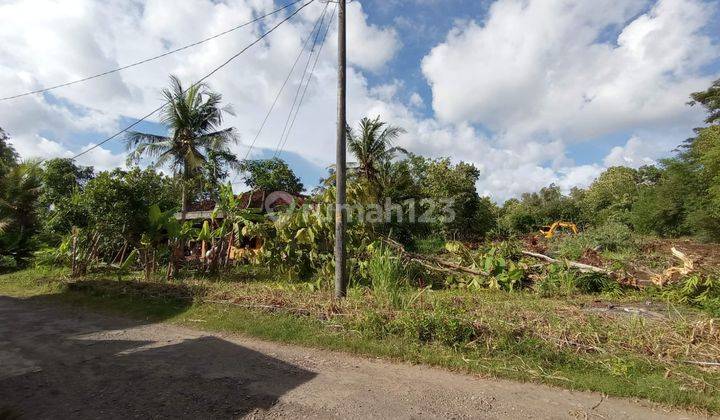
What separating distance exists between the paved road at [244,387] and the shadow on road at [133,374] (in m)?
0.01

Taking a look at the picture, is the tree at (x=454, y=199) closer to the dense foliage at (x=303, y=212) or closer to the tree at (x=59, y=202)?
the dense foliage at (x=303, y=212)

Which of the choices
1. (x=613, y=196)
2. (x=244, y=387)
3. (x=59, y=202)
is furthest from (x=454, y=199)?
(x=613, y=196)

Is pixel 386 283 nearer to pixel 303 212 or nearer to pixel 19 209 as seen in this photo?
pixel 303 212

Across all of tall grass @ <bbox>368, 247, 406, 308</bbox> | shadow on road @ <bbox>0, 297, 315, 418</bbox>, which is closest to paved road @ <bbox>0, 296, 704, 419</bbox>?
shadow on road @ <bbox>0, 297, 315, 418</bbox>

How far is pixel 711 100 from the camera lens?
27.9 metres

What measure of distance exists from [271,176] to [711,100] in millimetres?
30999

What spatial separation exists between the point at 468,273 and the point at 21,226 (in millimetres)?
19770

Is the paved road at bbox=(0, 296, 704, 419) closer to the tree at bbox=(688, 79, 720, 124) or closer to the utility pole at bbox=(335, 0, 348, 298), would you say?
the utility pole at bbox=(335, 0, 348, 298)

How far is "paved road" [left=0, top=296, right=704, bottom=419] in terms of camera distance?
3697mm

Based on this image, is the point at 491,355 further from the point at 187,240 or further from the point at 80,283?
the point at 80,283

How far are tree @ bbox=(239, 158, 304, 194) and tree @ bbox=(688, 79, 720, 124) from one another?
2933cm

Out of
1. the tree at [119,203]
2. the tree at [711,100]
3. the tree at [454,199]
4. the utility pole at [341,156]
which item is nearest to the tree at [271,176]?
the tree at [454,199]

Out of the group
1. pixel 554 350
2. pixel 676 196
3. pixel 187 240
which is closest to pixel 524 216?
pixel 676 196

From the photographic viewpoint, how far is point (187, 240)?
1150cm
